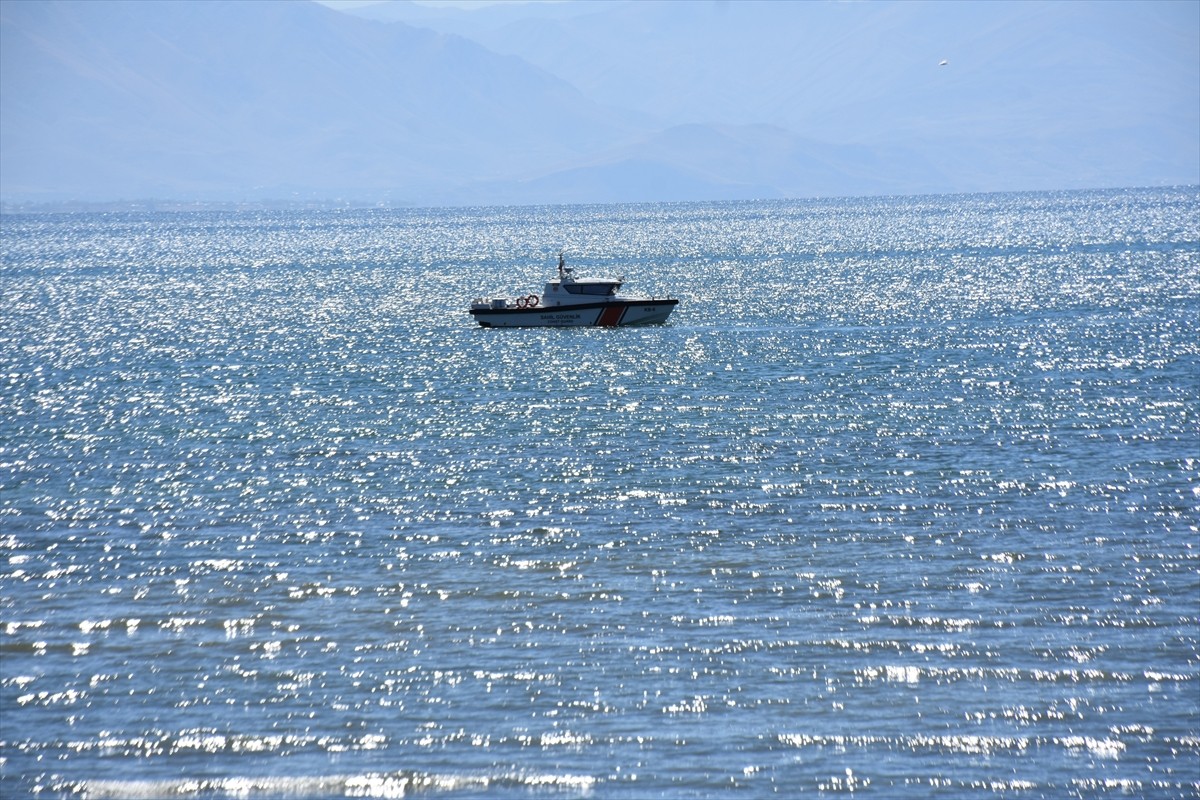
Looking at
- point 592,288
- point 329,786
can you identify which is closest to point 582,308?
point 592,288

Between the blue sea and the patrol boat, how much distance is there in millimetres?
22065

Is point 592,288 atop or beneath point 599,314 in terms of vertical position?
atop

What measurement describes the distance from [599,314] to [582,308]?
121 cm

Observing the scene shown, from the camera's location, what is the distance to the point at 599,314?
9862cm

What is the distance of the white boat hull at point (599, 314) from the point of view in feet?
322

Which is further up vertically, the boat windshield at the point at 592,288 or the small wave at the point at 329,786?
the small wave at the point at 329,786

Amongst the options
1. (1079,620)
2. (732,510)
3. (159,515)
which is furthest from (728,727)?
(159,515)

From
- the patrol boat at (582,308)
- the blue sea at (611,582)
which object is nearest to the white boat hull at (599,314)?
the patrol boat at (582,308)

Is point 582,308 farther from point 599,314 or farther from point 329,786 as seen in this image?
point 329,786

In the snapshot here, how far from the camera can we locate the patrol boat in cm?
9831

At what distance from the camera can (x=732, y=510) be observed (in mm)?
41281

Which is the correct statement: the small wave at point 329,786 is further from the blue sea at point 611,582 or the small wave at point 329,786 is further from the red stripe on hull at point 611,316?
the red stripe on hull at point 611,316

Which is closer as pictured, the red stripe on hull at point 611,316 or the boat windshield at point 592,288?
the red stripe on hull at point 611,316

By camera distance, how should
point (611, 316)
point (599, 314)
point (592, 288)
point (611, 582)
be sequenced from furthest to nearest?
point (592, 288) < point (599, 314) < point (611, 316) < point (611, 582)
